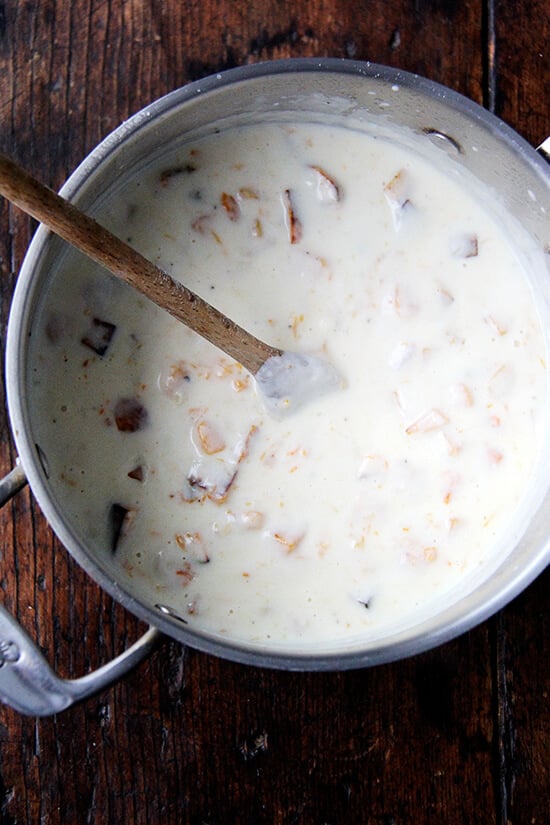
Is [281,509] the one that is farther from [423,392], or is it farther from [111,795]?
[111,795]

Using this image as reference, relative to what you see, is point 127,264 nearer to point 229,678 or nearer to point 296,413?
point 296,413

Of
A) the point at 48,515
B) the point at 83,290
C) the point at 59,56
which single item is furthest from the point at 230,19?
the point at 48,515

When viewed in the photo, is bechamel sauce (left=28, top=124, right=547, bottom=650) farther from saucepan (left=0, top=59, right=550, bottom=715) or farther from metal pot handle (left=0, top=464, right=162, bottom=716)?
metal pot handle (left=0, top=464, right=162, bottom=716)

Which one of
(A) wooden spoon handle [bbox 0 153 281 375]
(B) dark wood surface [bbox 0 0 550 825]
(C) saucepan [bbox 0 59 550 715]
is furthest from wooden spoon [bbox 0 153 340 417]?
(B) dark wood surface [bbox 0 0 550 825]

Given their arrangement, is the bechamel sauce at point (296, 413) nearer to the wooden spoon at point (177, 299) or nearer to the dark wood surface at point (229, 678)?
the wooden spoon at point (177, 299)

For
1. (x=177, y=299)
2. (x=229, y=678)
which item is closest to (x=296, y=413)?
(x=177, y=299)
